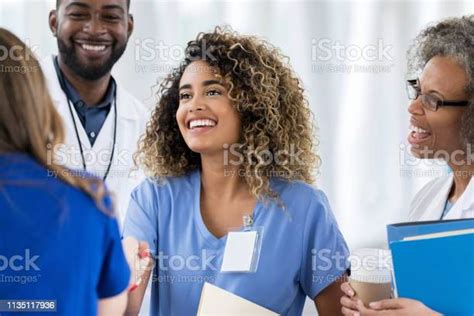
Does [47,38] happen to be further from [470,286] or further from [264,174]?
[470,286]

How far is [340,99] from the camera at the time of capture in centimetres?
208

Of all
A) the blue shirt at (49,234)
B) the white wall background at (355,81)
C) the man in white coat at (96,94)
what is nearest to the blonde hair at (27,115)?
the blue shirt at (49,234)

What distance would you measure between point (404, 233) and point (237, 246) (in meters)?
0.49

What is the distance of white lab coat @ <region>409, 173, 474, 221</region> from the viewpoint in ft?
5.41

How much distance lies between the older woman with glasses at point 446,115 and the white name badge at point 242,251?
0.87ft

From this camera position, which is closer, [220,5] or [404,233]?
[404,233]

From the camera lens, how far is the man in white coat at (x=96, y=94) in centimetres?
186

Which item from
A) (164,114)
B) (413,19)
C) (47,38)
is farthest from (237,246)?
(413,19)

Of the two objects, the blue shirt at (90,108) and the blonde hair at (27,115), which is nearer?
the blonde hair at (27,115)

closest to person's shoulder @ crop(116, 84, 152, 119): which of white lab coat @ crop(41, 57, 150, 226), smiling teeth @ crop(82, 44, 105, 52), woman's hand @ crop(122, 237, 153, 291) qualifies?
white lab coat @ crop(41, 57, 150, 226)

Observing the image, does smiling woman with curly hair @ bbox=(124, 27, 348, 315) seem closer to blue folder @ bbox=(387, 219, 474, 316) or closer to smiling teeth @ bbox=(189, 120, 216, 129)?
smiling teeth @ bbox=(189, 120, 216, 129)

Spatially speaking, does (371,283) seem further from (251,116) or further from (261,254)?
(251,116)

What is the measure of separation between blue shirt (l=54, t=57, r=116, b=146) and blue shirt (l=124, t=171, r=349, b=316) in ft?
0.85

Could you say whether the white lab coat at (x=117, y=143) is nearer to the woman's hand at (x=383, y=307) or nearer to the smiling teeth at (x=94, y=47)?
the smiling teeth at (x=94, y=47)
